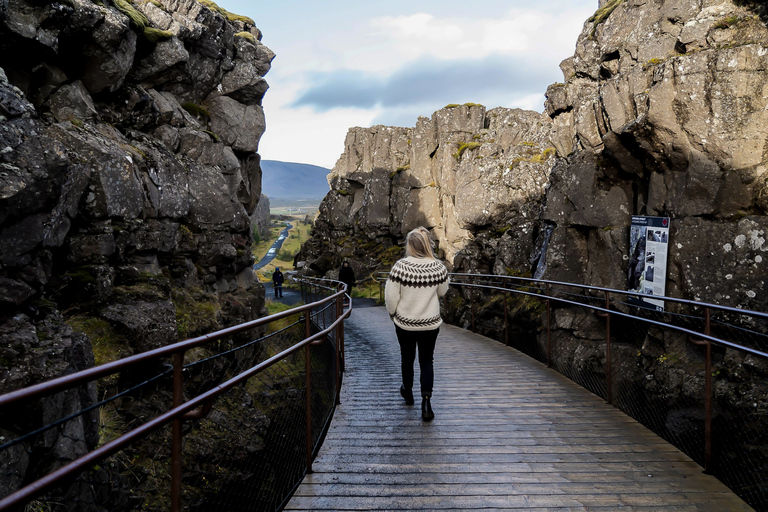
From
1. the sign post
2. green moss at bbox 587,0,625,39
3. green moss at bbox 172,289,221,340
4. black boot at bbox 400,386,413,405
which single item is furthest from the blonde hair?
green moss at bbox 587,0,625,39

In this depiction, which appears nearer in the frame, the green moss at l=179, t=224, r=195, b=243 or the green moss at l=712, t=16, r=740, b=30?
the green moss at l=712, t=16, r=740, b=30

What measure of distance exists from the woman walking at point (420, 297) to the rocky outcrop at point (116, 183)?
120 inches

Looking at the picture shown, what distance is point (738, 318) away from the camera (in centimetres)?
846

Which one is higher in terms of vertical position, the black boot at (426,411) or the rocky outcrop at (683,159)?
the rocky outcrop at (683,159)

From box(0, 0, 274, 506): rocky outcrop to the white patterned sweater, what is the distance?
3048 millimetres

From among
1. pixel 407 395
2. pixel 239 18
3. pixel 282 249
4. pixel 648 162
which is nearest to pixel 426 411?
pixel 407 395

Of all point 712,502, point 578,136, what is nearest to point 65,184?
point 712,502

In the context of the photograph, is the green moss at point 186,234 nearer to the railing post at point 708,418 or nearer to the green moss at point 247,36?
the green moss at point 247,36

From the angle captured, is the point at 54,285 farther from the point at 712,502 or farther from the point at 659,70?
the point at 659,70

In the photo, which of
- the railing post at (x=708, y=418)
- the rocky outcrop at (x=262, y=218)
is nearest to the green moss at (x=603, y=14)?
the railing post at (x=708, y=418)

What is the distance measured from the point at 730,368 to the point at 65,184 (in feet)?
40.5

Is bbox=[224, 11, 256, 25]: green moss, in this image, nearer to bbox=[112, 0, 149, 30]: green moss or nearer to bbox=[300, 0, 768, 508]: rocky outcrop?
bbox=[112, 0, 149, 30]: green moss

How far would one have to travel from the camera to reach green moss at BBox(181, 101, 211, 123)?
64.2 ft

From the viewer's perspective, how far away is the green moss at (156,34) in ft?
51.2
